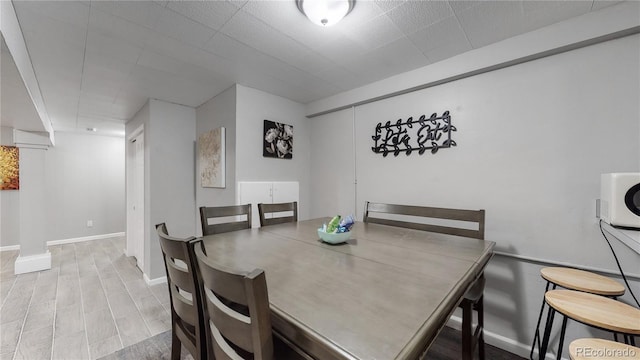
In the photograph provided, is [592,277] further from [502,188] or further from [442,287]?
[442,287]

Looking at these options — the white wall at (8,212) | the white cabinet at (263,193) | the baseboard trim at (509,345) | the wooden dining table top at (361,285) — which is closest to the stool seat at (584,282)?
the wooden dining table top at (361,285)

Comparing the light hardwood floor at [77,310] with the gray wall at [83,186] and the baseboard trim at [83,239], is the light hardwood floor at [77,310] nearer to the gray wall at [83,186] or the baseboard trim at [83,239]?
the baseboard trim at [83,239]

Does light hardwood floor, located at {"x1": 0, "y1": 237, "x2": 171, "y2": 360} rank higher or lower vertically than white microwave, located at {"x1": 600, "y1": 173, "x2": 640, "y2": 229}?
lower

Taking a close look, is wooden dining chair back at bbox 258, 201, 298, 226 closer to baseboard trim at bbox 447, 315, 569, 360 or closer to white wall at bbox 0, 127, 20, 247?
baseboard trim at bbox 447, 315, 569, 360

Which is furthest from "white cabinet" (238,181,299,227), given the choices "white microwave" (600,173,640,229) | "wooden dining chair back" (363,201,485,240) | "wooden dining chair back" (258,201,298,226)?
"white microwave" (600,173,640,229)

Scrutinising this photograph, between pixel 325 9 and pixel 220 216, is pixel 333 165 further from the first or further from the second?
pixel 325 9

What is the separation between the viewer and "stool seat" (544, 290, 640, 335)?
94 cm

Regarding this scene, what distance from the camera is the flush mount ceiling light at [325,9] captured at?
140 cm

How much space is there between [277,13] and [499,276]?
2.52 metres

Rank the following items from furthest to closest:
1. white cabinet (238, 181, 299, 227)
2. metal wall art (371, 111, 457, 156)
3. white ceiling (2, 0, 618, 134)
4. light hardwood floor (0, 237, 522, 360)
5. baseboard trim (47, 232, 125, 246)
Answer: baseboard trim (47, 232, 125, 246) → white cabinet (238, 181, 299, 227) → metal wall art (371, 111, 457, 156) → light hardwood floor (0, 237, 522, 360) → white ceiling (2, 0, 618, 134)

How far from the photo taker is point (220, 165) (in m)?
2.88

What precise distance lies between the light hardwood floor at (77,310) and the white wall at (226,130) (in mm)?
1055

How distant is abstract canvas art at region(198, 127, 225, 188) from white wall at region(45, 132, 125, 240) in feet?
12.7

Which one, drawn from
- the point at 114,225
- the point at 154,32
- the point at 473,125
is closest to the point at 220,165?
the point at 154,32
